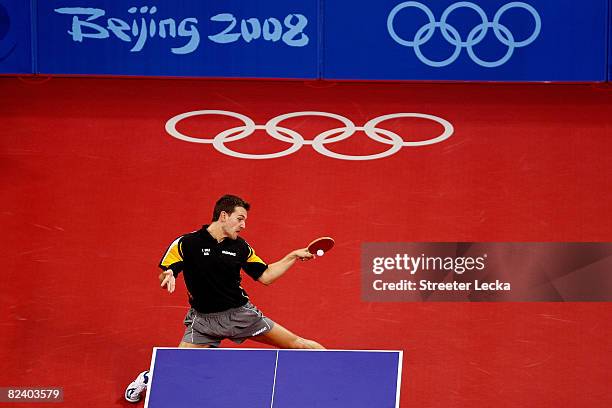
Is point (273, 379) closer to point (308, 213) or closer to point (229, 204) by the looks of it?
point (229, 204)

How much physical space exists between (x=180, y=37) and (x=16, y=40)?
1.33 metres

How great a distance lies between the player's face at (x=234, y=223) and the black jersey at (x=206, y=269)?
10 cm

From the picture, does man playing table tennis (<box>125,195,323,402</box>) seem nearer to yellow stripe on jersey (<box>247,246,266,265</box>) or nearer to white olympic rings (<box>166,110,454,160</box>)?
yellow stripe on jersey (<box>247,246,266,265</box>)

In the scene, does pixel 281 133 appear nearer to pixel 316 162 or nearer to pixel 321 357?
pixel 316 162

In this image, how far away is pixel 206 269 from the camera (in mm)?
6820

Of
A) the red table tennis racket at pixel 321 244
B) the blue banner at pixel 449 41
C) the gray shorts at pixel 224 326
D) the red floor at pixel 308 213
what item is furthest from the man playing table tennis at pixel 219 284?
the blue banner at pixel 449 41

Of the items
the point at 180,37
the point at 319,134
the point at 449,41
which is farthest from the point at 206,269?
the point at 449,41

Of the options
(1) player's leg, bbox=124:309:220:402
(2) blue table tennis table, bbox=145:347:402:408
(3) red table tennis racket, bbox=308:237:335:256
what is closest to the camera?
(2) blue table tennis table, bbox=145:347:402:408

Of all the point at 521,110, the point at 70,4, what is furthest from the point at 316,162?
the point at 70,4

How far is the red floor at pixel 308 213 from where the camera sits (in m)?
7.59

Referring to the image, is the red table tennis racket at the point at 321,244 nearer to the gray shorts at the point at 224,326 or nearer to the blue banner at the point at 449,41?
the gray shorts at the point at 224,326

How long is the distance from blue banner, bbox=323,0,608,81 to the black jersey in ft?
5.74

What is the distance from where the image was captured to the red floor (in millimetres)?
7590

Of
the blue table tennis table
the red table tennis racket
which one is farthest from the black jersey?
the blue table tennis table
